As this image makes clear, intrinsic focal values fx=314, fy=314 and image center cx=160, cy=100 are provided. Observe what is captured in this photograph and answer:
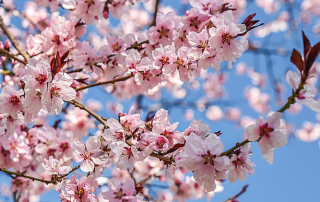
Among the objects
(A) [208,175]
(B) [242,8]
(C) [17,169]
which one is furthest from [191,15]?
(B) [242,8]

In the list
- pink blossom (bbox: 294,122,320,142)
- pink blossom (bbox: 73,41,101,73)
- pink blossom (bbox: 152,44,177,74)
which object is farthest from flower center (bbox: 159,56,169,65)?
pink blossom (bbox: 294,122,320,142)

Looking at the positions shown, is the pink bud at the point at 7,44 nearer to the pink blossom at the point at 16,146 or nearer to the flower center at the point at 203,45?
the pink blossom at the point at 16,146

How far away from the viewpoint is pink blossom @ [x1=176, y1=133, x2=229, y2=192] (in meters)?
1.21

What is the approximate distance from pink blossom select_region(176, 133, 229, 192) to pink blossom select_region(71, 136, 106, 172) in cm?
45

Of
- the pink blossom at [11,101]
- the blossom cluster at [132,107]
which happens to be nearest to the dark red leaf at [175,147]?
the blossom cluster at [132,107]

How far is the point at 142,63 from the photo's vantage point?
181 centimetres

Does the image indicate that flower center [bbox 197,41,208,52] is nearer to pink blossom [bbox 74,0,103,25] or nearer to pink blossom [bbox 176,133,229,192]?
pink blossom [bbox 176,133,229,192]

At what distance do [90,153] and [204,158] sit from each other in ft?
1.95

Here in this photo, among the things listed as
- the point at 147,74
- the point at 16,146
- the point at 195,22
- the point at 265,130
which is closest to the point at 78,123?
the point at 16,146

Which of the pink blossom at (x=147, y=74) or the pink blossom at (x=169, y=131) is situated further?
the pink blossom at (x=147, y=74)

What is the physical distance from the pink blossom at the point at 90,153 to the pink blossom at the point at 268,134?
710 mm

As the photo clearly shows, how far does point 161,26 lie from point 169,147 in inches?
33.6

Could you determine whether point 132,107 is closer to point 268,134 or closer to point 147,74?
point 147,74

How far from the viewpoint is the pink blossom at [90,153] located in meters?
1.51
